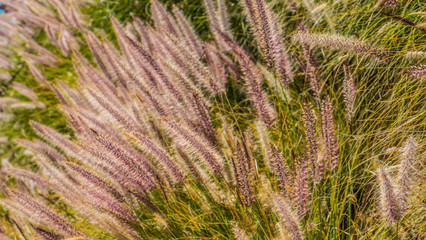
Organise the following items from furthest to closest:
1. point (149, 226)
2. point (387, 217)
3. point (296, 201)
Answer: point (149, 226) → point (296, 201) → point (387, 217)

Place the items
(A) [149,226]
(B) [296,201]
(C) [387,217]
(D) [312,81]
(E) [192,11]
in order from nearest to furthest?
(C) [387,217], (B) [296,201], (D) [312,81], (A) [149,226], (E) [192,11]

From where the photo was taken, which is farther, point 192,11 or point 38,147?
point 192,11

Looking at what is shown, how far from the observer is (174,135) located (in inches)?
68.6

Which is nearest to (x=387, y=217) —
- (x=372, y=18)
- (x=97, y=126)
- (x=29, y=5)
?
(x=372, y=18)

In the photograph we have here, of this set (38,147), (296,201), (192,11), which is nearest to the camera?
(296,201)

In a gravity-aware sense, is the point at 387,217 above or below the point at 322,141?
below

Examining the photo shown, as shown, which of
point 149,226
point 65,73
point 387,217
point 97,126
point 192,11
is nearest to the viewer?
point 387,217

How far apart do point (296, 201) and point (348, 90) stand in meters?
0.63

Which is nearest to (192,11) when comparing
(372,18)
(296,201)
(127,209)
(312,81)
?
(372,18)

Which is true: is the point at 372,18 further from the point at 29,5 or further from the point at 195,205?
the point at 29,5

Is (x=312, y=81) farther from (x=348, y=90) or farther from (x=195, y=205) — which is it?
(x=195, y=205)

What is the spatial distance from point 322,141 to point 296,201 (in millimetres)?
338

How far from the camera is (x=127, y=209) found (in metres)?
1.98

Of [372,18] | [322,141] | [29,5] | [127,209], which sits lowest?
[127,209]
